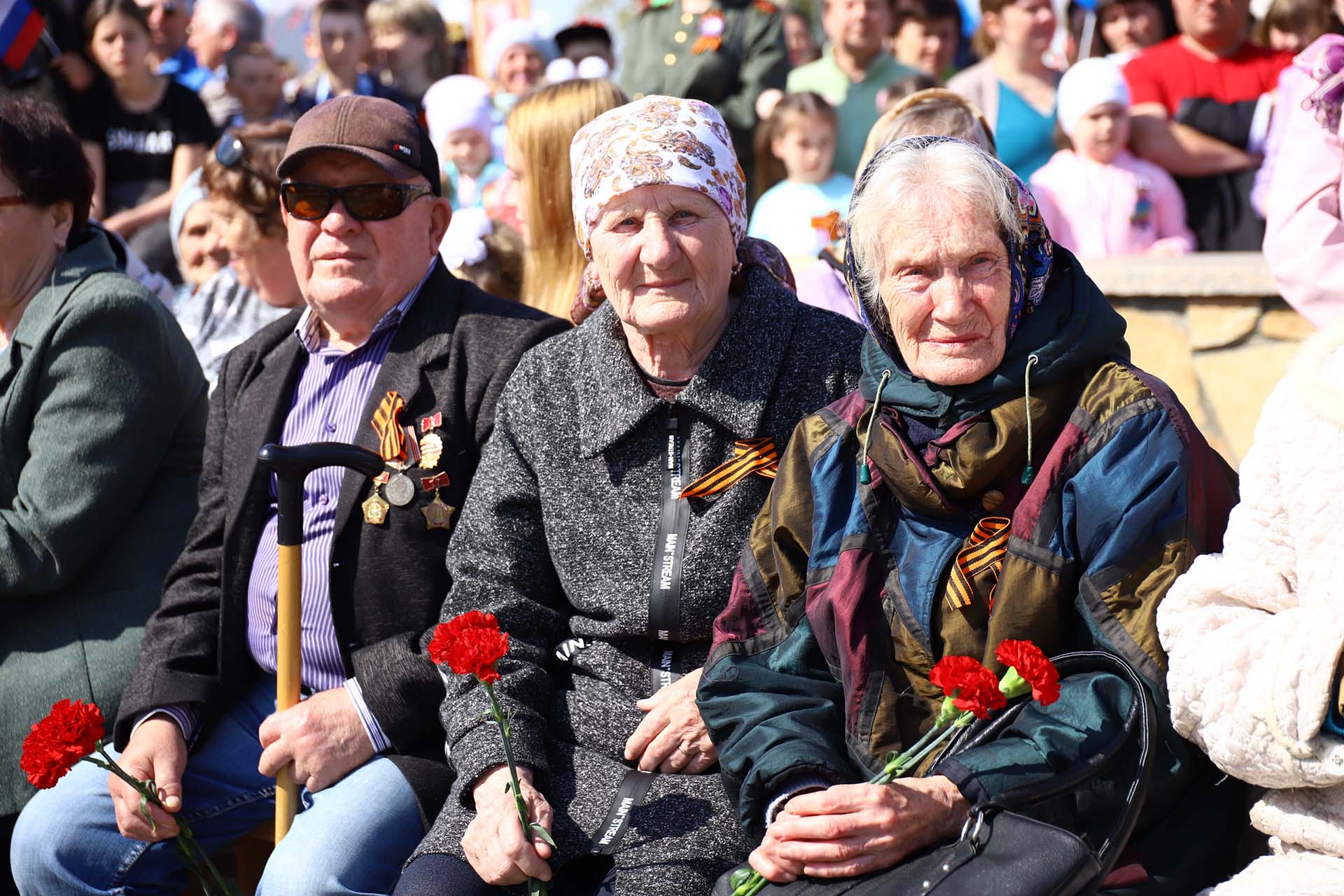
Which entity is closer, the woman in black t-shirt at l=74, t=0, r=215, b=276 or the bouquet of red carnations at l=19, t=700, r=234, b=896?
the bouquet of red carnations at l=19, t=700, r=234, b=896

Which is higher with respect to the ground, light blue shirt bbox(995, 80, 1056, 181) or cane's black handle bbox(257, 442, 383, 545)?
light blue shirt bbox(995, 80, 1056, 181)

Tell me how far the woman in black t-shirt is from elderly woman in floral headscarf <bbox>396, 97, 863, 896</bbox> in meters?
4.94

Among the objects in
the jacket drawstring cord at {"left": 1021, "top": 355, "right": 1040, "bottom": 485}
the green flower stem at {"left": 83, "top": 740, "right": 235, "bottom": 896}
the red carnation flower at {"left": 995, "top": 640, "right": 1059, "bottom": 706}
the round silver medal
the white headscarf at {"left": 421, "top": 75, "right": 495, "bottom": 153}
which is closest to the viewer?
the red carnation flower at {"left": 995, "top": 640, "right": 1059, "bottom": 706}

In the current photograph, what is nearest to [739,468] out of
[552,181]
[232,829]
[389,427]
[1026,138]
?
[389,427]

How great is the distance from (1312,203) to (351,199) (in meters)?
2.60

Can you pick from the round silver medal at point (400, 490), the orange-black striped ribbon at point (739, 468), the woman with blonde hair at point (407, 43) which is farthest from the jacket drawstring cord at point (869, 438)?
the woman with blonde hair at point (407, 43)

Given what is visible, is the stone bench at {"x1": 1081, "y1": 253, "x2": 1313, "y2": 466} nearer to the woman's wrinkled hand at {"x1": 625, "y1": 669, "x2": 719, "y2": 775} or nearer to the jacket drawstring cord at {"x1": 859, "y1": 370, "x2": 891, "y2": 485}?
the jacket drawstring cord at {"x1": 859, "y1": 370, "x2": 891, "y2": 485}

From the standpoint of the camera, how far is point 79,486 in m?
3.77

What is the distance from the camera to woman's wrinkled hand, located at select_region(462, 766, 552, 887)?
2805 mm

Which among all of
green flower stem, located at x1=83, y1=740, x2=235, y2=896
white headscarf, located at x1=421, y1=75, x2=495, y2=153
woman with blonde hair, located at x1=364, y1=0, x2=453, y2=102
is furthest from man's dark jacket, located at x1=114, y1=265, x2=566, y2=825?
woman with blonde hair, located at x1=364, y1=0, x2=453, y2=102

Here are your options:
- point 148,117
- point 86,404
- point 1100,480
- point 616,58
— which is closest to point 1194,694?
point 1100,480

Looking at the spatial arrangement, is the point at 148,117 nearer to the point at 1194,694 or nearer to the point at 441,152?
the point at 441,152

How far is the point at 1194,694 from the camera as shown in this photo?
2350mm

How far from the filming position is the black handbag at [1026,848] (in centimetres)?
217
